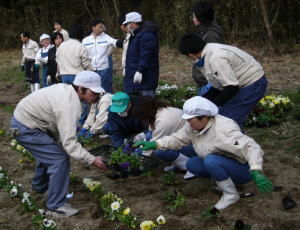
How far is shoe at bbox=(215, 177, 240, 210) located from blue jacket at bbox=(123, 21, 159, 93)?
2.62 metres

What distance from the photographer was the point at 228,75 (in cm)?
426

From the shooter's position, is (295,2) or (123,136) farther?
(295,2)

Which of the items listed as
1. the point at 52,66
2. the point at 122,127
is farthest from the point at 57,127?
the point at 52,66

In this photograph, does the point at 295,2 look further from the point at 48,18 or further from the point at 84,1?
the point at 48,18

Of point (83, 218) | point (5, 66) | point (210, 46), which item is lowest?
point (5, 66)

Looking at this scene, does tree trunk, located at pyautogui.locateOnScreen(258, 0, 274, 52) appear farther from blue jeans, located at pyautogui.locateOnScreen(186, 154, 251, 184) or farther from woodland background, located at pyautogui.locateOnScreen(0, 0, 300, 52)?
blue jeans, located at pyautogui.locateOnScreen(186, 154, 251, 184)

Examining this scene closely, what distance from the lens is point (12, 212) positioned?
15.4 ft

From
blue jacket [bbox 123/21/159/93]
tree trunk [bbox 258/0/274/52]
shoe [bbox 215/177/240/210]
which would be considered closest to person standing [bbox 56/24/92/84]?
blue jacket [bbox 123/21/159/93]

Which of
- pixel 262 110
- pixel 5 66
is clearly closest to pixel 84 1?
pixel 5 66

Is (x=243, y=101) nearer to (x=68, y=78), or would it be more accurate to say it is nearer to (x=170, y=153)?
(x=170, y=153)

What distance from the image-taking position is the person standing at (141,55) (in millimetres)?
6395

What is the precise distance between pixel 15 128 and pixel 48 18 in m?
15.2

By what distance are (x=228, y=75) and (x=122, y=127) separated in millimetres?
1541

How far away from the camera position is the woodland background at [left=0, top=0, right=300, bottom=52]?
12695 mm
